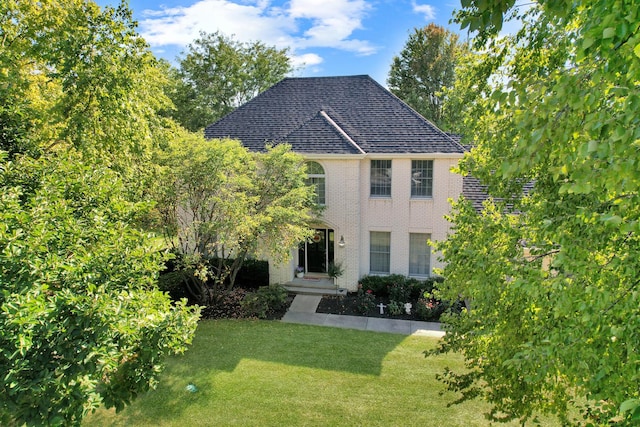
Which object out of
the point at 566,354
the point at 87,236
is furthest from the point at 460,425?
the point at 87,236

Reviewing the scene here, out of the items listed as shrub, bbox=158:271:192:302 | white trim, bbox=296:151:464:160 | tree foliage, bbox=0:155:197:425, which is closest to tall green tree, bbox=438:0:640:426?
tree foliage, bbox=0:155:197:425

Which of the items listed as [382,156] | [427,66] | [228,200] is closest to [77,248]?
[228,200]

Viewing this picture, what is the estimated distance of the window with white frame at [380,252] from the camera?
55.9 ft

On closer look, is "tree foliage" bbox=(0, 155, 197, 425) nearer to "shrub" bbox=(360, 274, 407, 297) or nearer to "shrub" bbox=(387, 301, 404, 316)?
"shrub" bbox=(387, 301, 404, 316)

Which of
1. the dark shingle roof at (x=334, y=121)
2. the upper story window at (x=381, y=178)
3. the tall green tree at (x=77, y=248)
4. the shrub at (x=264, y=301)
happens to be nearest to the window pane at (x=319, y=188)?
the dark shingle roof at (x=334, y=121)

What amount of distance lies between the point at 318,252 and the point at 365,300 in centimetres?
344

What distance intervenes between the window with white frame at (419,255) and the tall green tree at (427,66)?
23236 millimetres

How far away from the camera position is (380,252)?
1712 centimetres

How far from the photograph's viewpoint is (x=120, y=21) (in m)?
8.96

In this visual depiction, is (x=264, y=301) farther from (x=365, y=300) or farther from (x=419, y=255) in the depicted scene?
(x=419, y=255)

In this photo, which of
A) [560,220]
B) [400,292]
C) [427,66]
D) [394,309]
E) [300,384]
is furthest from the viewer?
[427,66]

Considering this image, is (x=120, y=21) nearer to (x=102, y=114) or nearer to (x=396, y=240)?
(x=102, y=114)

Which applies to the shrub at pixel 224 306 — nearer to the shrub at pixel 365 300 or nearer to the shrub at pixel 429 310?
the shrub at pixel 365 300

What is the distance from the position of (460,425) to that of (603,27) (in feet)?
28.2
